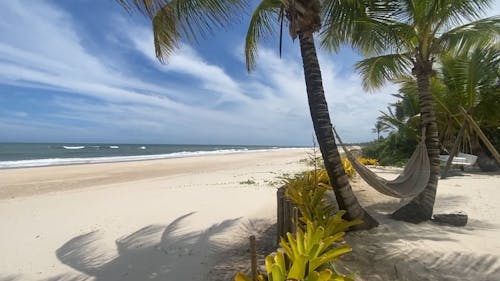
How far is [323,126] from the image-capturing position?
3.58 m

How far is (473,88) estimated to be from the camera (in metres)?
9.52

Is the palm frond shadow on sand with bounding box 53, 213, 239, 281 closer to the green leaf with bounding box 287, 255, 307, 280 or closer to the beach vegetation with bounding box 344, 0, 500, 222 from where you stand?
the green leaf with bounding box 287, 255, 307, 280

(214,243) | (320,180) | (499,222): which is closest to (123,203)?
(214,243)

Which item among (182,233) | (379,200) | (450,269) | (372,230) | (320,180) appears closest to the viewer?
(450,269)

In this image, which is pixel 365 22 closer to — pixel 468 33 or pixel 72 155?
pixel 468 33

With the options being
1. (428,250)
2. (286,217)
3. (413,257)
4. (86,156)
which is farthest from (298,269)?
(86,156)

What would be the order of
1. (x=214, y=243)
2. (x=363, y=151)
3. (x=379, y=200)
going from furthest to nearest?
(x=363, y=151)
(x=379, y=200)
(x=214, y=243)

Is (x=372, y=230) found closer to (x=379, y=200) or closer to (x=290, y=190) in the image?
(x=290, y=190)

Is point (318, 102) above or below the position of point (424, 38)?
below

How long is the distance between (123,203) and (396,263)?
505cm

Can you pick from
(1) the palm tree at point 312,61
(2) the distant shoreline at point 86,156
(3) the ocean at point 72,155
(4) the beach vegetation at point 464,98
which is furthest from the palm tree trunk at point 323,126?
(3) the ocean at point 72,155

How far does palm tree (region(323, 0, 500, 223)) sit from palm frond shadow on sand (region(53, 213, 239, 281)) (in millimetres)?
2466

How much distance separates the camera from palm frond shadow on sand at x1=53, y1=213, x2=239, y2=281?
327 cm

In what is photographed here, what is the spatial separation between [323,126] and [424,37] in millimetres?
2071
